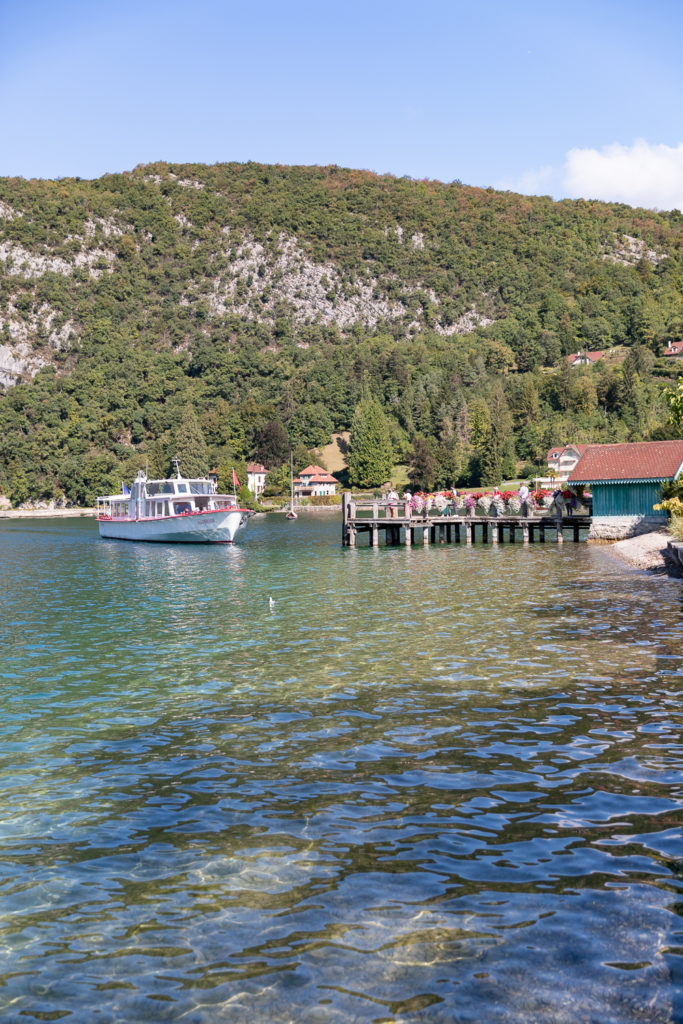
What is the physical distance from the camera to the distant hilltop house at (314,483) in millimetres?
179250

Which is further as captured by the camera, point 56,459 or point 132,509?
point 56,459

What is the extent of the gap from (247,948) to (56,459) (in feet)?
631

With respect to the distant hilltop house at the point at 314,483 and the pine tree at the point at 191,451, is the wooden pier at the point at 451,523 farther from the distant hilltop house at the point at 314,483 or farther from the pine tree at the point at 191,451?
the pine tree at the point at 191,451

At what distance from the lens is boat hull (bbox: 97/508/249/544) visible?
6594cm

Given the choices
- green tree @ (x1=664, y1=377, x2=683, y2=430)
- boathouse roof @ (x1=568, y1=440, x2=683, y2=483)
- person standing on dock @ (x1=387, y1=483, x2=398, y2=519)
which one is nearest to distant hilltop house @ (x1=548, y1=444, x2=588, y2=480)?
person standing on dock @ (x1=387, y1=483, x2=398, y2=519)

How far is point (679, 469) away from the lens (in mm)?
49344

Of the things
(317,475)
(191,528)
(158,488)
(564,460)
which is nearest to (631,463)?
(191,528)

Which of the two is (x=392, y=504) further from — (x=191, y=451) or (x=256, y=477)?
(x=256, y=477)

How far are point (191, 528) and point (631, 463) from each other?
32190 mm

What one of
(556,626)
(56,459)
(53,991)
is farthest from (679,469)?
(56,459)

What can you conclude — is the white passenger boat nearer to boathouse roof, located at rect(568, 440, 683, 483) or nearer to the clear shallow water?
boathouse roof, located at rect(568, 440, 683, 483)

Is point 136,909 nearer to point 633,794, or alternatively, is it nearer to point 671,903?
point 671,903

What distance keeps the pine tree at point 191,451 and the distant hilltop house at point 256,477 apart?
8.95 meters

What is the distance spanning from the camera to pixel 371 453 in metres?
180
